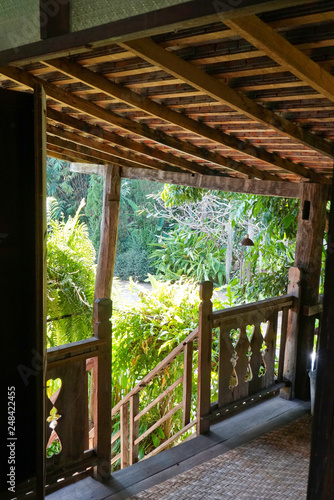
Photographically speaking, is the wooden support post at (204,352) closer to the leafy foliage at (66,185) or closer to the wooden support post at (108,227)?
the wooden support post at (108,227)

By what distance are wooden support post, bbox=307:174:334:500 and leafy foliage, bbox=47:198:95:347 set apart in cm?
558

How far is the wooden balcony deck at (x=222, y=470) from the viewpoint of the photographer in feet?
8.14

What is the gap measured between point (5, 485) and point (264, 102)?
6.95 feet

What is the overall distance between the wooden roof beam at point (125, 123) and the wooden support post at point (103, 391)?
120cm

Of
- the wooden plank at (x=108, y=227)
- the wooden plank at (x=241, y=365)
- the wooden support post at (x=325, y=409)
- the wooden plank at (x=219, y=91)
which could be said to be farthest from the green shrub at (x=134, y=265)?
the wooden support post at (x=325, y=409)

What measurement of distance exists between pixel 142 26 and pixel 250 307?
2.31 meters

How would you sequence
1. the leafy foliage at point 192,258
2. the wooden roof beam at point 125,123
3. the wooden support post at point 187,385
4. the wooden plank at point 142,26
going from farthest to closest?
1. the leafy foliage at point 192,258
2. the wooden support post at point 187,385
3. the wooden roof beam at point 125,123
4. the wooden plank at point 142,26

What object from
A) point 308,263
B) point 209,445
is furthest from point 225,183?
point 209,445

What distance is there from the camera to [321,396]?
836mm

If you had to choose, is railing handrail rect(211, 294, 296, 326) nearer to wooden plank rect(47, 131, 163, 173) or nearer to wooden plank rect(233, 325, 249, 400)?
wooden plank rect(233, 325, 249, 400)

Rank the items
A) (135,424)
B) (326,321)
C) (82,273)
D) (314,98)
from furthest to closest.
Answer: (82,273)
(135,424)
(314,98)
(326,321)

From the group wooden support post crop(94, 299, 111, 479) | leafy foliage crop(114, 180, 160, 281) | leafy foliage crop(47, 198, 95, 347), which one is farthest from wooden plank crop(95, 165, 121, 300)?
leafy foliage crop(114, 180, 160, 281)

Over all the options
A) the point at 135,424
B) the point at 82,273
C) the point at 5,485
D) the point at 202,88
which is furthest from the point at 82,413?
the point at 82,273

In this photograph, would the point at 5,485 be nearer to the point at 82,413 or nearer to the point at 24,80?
the point at 82,413
